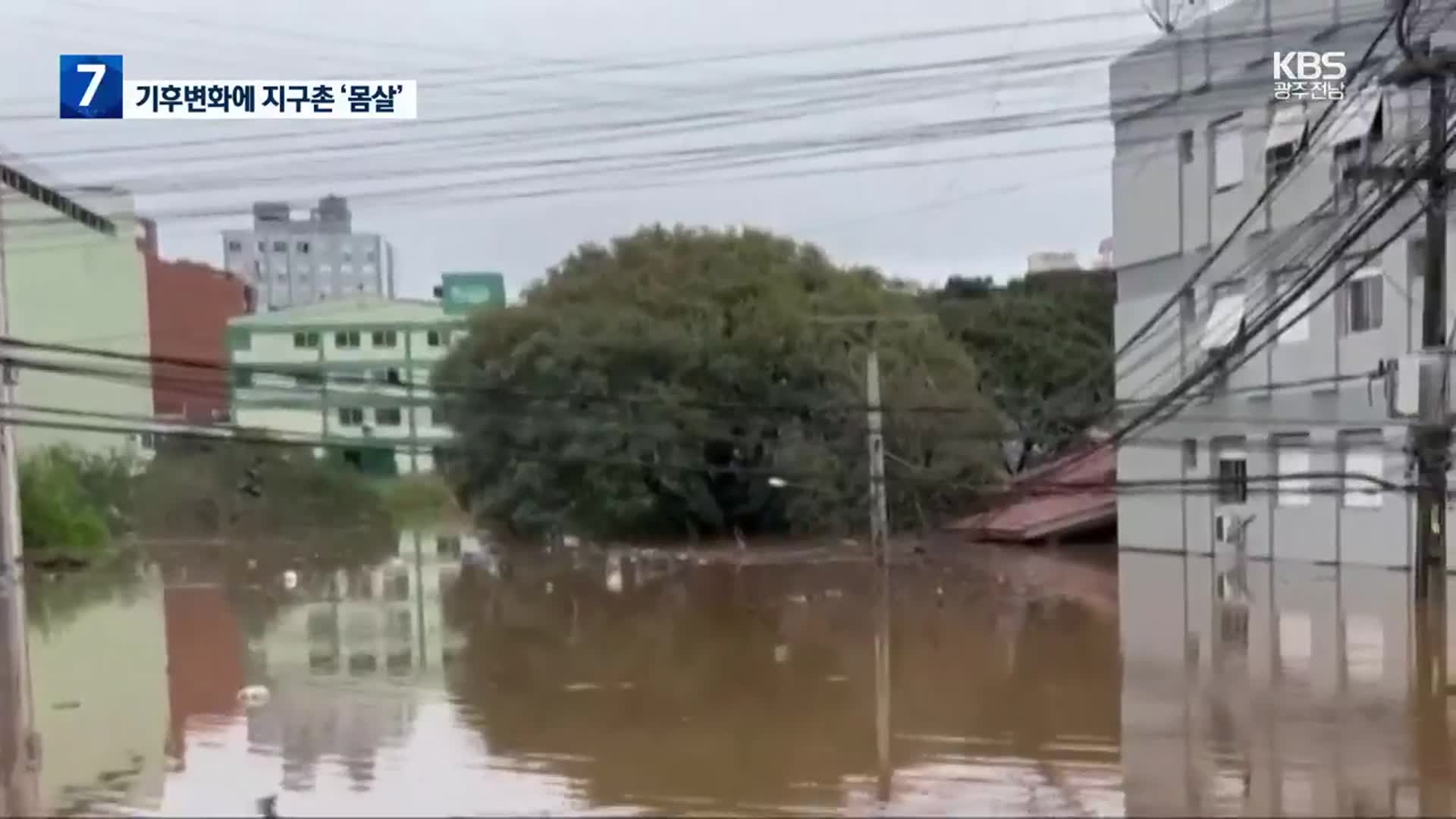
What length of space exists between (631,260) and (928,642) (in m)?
14.8

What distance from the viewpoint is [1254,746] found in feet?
30.5

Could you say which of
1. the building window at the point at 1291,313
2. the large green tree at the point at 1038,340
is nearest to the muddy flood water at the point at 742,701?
the building window at the point at 1291,313

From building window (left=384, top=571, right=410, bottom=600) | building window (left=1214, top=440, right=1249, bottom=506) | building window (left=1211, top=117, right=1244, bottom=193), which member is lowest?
building window (left=384, top=571, right=410, bottom=600)

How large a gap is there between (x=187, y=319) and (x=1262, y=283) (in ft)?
91.7

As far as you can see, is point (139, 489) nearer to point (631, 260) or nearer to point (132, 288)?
point (132, 288)

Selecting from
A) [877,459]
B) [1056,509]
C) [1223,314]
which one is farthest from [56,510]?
[1223,314]

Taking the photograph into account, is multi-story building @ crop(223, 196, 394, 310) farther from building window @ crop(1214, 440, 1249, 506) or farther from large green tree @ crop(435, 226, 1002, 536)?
building window @ crop(1214, 440, 1249, 506)

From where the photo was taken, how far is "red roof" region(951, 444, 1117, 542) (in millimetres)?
24500

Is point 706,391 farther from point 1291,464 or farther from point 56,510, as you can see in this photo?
point 56,510

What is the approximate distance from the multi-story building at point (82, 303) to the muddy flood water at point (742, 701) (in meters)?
12.1

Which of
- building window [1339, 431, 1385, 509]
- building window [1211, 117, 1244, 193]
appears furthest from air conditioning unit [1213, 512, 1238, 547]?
building window [1211, 117, 1244, 193]

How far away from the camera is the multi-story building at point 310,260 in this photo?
57469mm

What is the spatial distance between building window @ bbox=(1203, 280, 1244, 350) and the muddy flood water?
9.36 feet

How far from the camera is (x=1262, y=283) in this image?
18.5m
